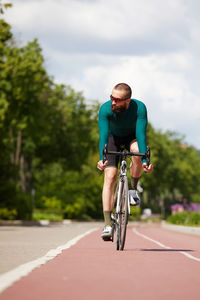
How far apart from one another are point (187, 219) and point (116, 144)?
97.8 ft

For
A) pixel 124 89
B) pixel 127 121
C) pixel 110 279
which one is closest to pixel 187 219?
pixel 127 121

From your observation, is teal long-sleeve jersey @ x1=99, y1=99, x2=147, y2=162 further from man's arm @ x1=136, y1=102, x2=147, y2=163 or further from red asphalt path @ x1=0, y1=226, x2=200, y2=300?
red asphalt path @ x1=0, y1=226, x2=200, y2=300

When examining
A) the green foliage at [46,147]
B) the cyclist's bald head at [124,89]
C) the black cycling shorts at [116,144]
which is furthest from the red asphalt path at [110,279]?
the green foliage at [46,147]

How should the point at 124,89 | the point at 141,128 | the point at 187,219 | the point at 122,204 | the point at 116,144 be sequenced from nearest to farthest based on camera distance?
1. the point at 124,89
2. the point at 141,128
3. the point at 122,204
4. the point at 116,144
5. the point at 187,219

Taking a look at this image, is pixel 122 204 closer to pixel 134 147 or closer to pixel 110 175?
pixel 110 175

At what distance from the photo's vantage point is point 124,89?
974 centimetres

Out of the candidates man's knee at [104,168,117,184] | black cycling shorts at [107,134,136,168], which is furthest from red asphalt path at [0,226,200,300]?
black cycling shorts at [107,134,136,168]

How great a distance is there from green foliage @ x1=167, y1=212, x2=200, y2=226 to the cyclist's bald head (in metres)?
28.0

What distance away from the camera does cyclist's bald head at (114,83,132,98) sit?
973 cm

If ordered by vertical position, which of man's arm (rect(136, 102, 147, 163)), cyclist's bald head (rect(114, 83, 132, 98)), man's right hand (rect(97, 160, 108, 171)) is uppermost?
cyclist's bald head (rect(114, 83, 132, 98))

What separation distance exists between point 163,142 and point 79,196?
30490mm

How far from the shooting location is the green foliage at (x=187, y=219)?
3725 cm

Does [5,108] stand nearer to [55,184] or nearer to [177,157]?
A: [55,184]

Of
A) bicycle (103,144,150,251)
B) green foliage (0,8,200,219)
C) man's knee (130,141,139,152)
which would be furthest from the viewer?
green foliage (0,8,200,219)
